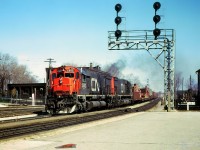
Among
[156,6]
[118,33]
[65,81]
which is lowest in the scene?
[65,81]

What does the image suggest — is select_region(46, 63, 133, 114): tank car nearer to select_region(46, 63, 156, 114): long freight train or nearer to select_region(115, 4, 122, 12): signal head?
select_region(46, 63, 156, 114): long freight train

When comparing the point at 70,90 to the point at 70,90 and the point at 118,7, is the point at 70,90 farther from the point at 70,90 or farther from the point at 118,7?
the point at 118,7

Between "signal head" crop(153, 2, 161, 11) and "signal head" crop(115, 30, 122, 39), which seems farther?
"signal head" crop(115, 30, 122, 39)

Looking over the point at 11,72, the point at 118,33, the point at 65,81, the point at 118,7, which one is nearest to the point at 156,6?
the point at 118,7

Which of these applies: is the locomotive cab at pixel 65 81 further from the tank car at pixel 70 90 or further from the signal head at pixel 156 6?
the signal head at pixel 156 6

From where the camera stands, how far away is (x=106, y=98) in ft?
132

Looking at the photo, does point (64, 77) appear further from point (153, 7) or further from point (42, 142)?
point (42, 142)

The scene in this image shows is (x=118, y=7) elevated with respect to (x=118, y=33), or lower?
elevated

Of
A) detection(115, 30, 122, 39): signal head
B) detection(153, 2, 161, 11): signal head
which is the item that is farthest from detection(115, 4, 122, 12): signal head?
detection(153, 2, 161, 11): signal head

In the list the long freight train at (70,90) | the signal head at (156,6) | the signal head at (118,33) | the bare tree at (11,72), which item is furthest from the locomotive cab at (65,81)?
the bare tree at (11,72)

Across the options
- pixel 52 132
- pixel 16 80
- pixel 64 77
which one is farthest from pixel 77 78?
pixel 16 80

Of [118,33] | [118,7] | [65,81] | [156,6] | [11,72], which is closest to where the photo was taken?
[65,81]

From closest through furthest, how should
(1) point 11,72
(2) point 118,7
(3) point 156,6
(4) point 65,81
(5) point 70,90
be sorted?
(5) point 70,90 → (4) point 65,81 → (2) point 118,7 → (3) point 156,6 → (1) point 11,72

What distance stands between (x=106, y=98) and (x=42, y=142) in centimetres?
2696
